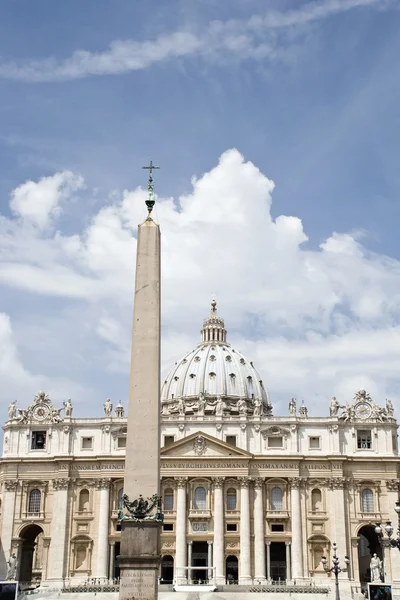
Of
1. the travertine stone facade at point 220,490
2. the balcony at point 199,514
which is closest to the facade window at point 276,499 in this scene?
the travertine stone facade at point 220,490

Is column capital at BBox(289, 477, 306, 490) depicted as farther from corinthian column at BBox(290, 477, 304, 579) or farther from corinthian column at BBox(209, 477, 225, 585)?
corinthian column at BBox(209, 477, 225, 585)

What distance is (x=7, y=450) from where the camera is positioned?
7931 cm

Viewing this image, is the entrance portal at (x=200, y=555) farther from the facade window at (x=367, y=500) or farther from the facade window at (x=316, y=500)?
the facade window at (x=367, y=500)

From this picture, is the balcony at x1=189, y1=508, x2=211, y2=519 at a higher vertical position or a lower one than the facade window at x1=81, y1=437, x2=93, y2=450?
lower

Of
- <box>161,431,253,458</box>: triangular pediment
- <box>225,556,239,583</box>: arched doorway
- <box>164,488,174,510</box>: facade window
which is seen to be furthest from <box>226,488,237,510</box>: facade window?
<box>164,488,174,510</box>: facade window

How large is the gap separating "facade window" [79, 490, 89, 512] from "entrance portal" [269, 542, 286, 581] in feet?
57.4

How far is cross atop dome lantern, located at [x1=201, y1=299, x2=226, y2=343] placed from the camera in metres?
123

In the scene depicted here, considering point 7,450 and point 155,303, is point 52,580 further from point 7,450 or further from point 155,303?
point 155,303

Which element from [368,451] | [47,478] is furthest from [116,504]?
[368,451]

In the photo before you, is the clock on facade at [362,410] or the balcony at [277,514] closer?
the balcony at [277,514]

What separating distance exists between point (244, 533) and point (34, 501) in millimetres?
20186

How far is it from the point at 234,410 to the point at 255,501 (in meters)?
29.1

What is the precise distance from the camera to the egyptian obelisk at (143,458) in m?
23.1

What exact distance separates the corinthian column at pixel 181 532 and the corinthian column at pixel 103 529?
644cm
